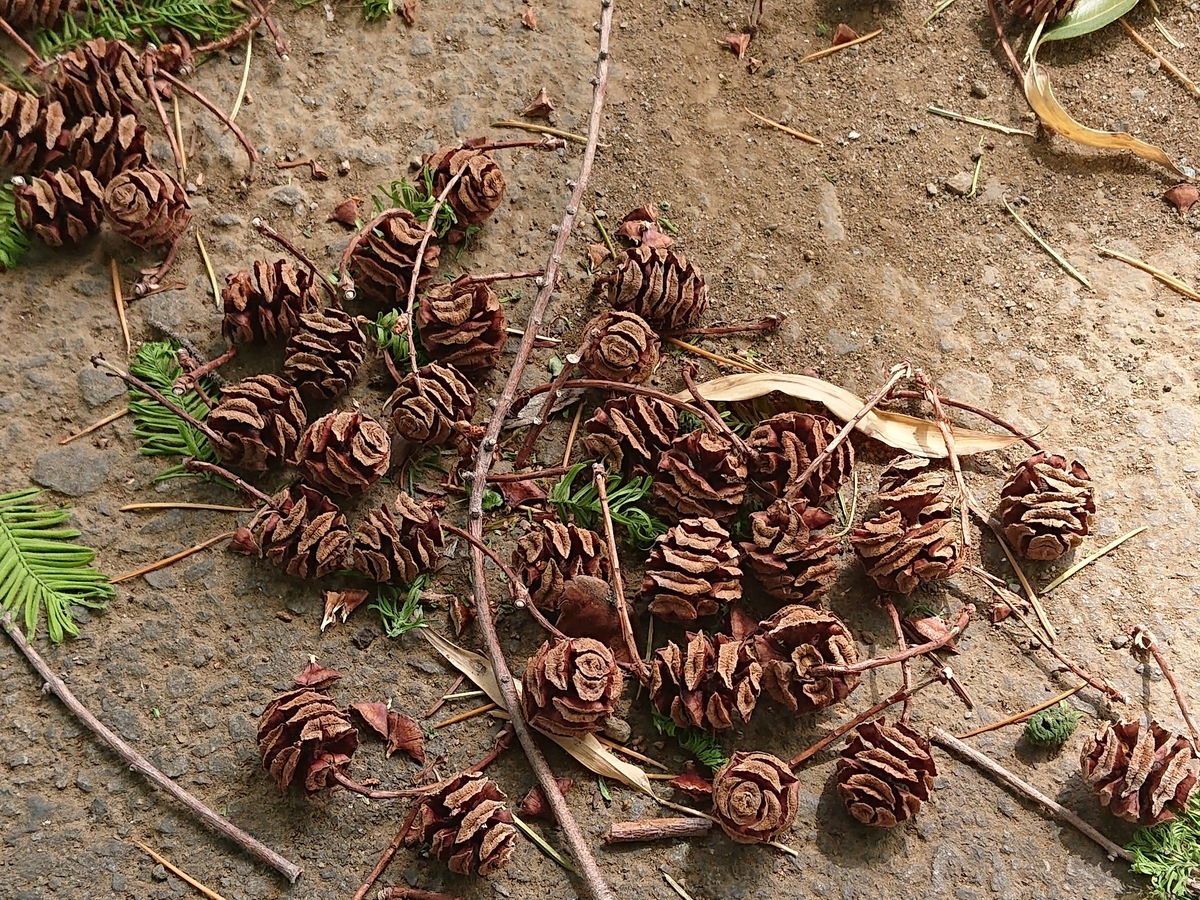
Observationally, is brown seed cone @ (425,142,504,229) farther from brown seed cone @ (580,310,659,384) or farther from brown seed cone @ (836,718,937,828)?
brown seed cone @ (836,718,937,828)

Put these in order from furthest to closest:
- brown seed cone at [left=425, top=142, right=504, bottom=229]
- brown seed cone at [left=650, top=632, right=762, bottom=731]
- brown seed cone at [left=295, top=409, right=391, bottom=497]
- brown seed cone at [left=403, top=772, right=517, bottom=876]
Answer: brown seed cone at [left=425, top=142, right=504, bottom=229] < brown seed cone at [left=295, top=409, right=391, bottom=497] < brown seed cone at [left=650, top=632, right=762, bottom=731] < brown seed cone at [left=403, top=772, right=517, bottom=876]

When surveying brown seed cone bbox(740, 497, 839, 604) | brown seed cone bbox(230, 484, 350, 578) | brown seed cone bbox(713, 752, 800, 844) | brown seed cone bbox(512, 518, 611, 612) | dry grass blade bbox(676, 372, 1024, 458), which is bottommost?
brown seed cone bbox(713, 752, 800, 844)

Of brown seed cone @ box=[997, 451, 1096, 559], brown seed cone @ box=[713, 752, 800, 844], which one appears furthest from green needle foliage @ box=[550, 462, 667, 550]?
brown seed cone @ box=[997, 451, 1096, 559]

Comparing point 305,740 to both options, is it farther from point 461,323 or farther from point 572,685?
point 461,323

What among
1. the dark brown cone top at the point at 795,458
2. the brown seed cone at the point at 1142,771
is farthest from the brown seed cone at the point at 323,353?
the brown seed cone at the point at 1142,771

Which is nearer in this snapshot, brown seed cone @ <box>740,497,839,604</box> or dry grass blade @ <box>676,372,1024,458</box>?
brown seed cone @ <box>740,497,839,604</box>

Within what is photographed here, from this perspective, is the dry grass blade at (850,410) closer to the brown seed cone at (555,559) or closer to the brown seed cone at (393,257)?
the brown seed cone at (555,559)
